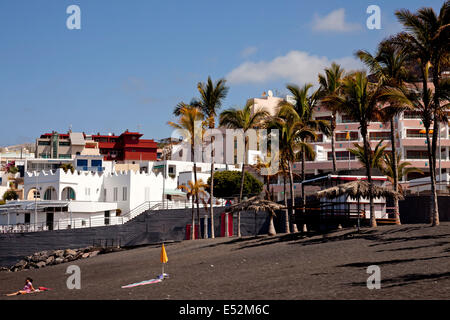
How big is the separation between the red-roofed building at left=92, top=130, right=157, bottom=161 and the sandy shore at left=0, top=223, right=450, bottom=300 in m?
97.7

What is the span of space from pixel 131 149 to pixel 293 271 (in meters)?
114

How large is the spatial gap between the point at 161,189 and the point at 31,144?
382ft

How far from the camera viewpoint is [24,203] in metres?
57.4

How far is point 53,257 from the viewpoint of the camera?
4828 centimetres

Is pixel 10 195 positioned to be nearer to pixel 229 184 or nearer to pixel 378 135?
Answer: pixel 229 184

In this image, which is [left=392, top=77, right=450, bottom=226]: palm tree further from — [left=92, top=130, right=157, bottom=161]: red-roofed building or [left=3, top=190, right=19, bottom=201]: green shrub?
[left=92, top=130, right=157, bottom=161]: red-roofed building

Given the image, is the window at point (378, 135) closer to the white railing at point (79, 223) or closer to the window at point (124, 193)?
the white railing at point (79, 223)

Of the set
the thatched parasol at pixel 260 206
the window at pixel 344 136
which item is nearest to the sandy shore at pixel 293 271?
the thatched parasol at pixel 260 206

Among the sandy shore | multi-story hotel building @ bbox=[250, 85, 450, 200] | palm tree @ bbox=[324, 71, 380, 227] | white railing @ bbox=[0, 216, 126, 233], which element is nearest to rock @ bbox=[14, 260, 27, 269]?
white railing @ bbox=[0, 216, 126, 233]

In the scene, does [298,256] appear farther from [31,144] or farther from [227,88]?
[31,144]

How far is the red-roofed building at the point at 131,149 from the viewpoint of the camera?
436 feet

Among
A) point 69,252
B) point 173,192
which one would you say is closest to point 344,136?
point 173,192

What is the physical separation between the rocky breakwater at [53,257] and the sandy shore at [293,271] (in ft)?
37.1

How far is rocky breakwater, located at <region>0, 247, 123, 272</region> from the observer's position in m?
46.8
